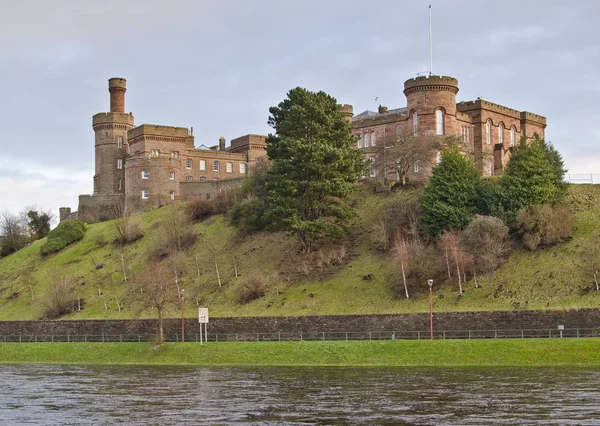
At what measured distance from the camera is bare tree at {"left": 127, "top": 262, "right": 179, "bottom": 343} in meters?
56.5

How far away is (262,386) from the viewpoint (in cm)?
3600

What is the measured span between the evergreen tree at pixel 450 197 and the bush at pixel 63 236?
37.5 meters

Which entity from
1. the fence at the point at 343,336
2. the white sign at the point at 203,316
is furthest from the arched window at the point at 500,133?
the white sign at the point at 203,316

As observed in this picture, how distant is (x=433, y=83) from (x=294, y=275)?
2160cm

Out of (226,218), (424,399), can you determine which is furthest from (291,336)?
(226,218)

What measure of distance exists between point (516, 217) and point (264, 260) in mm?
19943

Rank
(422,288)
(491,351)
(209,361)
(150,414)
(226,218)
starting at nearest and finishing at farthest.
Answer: (150,414) < (491,351) < (209,361) < (422,288) < (226,218)

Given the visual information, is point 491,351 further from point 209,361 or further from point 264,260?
point 264,260

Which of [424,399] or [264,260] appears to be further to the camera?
[264,260]

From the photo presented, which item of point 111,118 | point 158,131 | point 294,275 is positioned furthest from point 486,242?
point 111,118

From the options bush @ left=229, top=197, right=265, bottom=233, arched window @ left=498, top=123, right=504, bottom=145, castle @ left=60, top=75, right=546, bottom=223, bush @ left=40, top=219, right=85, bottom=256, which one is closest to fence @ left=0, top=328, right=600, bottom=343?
bush @ left=229, top=197, right=265, bottom=233

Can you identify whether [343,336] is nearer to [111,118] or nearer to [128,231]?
[128,231]

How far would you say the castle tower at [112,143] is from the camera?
97.4 m

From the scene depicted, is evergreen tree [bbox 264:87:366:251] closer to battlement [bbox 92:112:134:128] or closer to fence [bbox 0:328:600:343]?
fence [bbox 0:328:600:343]
